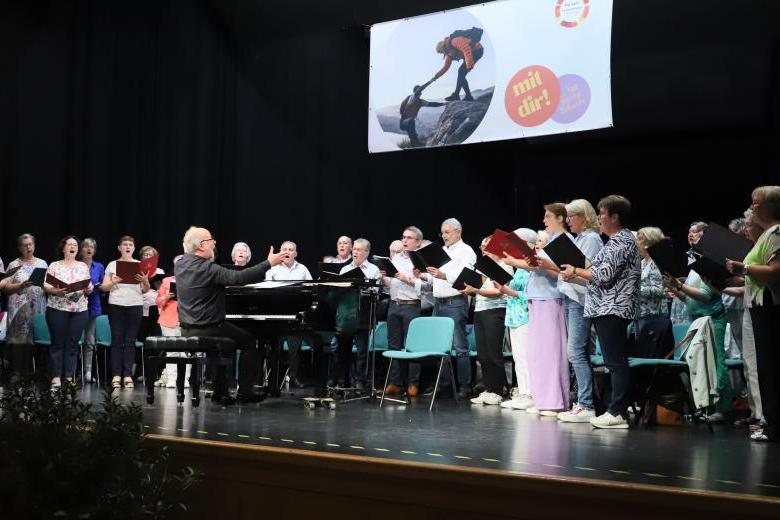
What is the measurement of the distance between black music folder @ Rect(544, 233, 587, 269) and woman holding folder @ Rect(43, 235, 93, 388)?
14.5ft

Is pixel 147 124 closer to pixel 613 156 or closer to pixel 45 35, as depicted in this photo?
pixel 45 35

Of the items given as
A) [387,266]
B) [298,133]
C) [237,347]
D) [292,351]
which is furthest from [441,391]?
[298,133]

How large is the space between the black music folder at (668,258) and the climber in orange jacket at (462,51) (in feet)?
11.8

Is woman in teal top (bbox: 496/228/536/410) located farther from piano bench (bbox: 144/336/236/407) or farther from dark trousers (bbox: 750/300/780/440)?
piano bench (bbox: 144/336/236/407)

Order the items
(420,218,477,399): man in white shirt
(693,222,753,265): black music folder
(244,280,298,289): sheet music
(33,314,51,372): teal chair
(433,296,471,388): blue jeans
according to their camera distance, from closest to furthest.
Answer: (693,222,753,265): black music folder
(244,280,298,289): sheet music
(420,218,477,399): man in white shirt
(433,296,471,388): blue jeans
(33,314,51,372): teal chair

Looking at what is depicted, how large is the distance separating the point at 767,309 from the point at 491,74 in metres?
4.33

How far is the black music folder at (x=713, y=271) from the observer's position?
4.86m

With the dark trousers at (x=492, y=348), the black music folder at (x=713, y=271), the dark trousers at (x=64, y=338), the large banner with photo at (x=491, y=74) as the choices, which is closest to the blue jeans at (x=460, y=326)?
the dark trousers at (x=492, y=348)

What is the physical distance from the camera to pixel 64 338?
7.45 metres

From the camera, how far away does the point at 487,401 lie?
6555mm

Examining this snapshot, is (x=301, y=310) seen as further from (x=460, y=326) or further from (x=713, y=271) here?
(x=713, y=271)

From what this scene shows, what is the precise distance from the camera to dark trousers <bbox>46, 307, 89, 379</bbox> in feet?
24.3

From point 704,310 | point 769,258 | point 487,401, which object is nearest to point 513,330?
point 487,401

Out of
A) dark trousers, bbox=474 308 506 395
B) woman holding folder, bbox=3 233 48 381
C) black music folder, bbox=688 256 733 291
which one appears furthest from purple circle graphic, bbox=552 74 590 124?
woman holding folder, bbox=3 233 48 381
